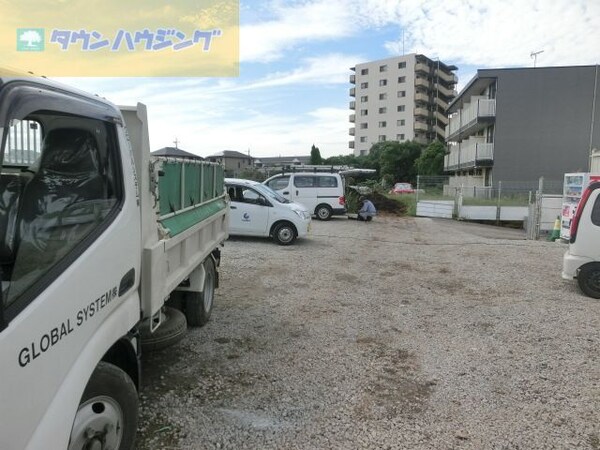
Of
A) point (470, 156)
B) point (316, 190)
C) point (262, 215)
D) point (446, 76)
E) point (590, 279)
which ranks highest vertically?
point (446, 76)

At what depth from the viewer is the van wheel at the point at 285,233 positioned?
12.6 meters

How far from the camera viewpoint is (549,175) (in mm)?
35281

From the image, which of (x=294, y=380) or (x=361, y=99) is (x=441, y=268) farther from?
(x=361, y=99)

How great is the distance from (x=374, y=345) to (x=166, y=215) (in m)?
2.77

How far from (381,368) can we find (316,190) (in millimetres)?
15143

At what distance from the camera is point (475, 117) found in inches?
1465

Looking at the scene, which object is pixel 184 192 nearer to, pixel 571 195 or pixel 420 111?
pixel 571 195

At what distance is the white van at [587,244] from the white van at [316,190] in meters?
12.4

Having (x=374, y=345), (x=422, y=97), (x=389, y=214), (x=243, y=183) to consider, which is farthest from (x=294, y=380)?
(x=422, y=97)

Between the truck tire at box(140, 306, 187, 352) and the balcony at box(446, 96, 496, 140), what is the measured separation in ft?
118

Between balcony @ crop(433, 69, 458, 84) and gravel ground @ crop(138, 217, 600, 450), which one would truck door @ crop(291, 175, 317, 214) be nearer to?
gravel ground @ crop(138, 217, 600, 450)

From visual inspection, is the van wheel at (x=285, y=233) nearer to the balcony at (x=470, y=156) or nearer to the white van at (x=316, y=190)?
the white van at (x=316, y=190)

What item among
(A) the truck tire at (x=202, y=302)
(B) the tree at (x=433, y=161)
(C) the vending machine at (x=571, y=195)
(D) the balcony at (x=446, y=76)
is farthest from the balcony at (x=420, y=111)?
(A) the truck tire at (x=202, y=302)

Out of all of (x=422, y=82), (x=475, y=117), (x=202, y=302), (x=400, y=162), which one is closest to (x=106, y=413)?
(x=202, y=302)
